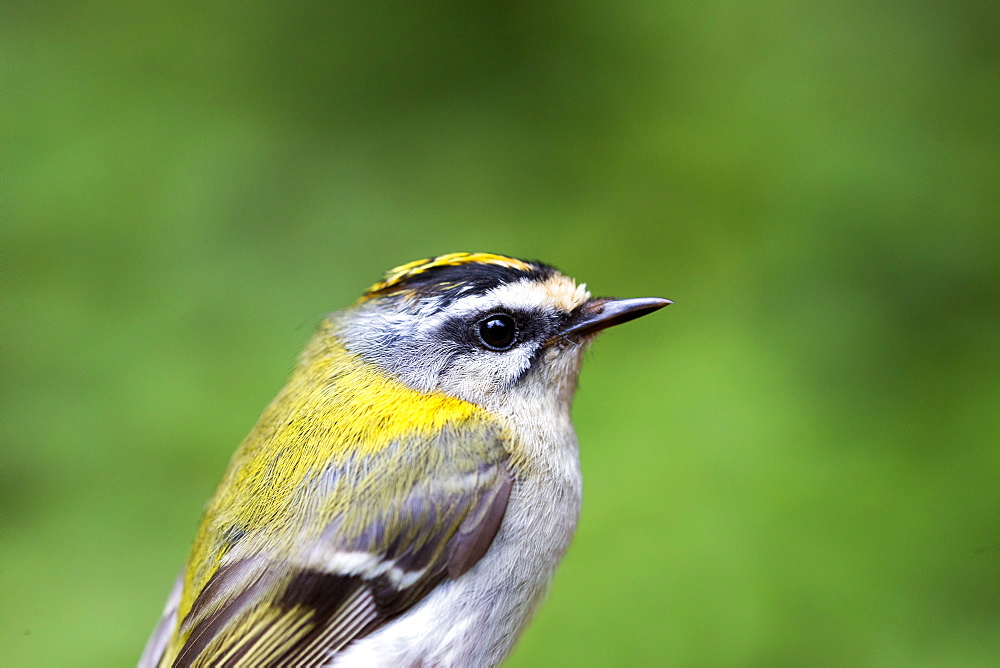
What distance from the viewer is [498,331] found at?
1.30 metres

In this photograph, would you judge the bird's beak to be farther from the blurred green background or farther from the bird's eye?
the blurred green background

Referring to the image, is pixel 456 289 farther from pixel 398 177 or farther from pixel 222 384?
pixel 398 177

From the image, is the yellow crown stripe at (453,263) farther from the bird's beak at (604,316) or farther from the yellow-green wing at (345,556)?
the yellow-green wing at (345,556)

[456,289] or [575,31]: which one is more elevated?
[575,31]

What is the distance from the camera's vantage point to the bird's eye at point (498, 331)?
4.25 ft

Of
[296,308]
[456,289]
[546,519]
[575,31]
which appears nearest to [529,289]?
[456,289]

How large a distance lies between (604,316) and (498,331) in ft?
0.55

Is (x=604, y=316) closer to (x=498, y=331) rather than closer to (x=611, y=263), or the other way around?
(x=498, y=331)

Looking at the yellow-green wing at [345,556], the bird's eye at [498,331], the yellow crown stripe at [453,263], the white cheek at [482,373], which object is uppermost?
the yellow crown stripe at [453,263]

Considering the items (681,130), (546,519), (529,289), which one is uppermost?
(681,130)

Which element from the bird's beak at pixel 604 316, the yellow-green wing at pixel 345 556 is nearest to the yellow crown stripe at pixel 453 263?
the bird's beak at pixel 604 316

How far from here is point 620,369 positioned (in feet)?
7.20

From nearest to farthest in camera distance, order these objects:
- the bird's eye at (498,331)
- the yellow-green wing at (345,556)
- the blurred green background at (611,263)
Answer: the yellow-green wing at (345,556) < the bird's eye at (498,331) < the blurred green background at (611,263)

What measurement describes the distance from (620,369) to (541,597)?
1.01m
